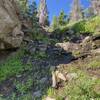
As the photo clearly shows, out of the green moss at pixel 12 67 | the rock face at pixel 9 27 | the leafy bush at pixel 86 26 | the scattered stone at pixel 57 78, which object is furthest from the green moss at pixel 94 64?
the leafy bush at pixel 86 26

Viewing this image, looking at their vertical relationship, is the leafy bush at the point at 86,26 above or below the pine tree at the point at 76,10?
below

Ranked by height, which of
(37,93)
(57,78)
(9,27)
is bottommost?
(37,93)

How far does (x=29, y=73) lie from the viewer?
15.8m

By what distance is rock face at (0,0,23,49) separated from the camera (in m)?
16.5

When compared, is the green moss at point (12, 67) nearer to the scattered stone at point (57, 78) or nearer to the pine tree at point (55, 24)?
the scattered stone at point (57, 78)

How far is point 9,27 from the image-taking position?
16891 millimetres

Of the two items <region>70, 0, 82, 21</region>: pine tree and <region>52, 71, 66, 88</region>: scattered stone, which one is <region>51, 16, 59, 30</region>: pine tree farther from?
<region>52, 71, 66, 88</region>: scattered stone

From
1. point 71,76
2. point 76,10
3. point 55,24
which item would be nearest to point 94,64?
point 71,76

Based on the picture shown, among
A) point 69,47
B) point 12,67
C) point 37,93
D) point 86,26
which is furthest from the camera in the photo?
point 86,26

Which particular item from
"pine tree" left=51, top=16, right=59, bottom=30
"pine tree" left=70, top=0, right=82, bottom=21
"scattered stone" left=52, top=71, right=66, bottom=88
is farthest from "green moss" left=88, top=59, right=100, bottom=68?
"pine tree" left=70, top=0, right=82, bottom=21

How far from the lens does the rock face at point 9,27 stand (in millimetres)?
16469

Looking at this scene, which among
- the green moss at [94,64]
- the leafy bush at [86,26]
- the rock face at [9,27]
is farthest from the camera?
the leafy bush at [86,26]

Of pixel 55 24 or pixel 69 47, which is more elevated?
pixel 55 24

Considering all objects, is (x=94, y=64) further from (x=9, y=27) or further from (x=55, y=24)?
(x=55, y=24)
